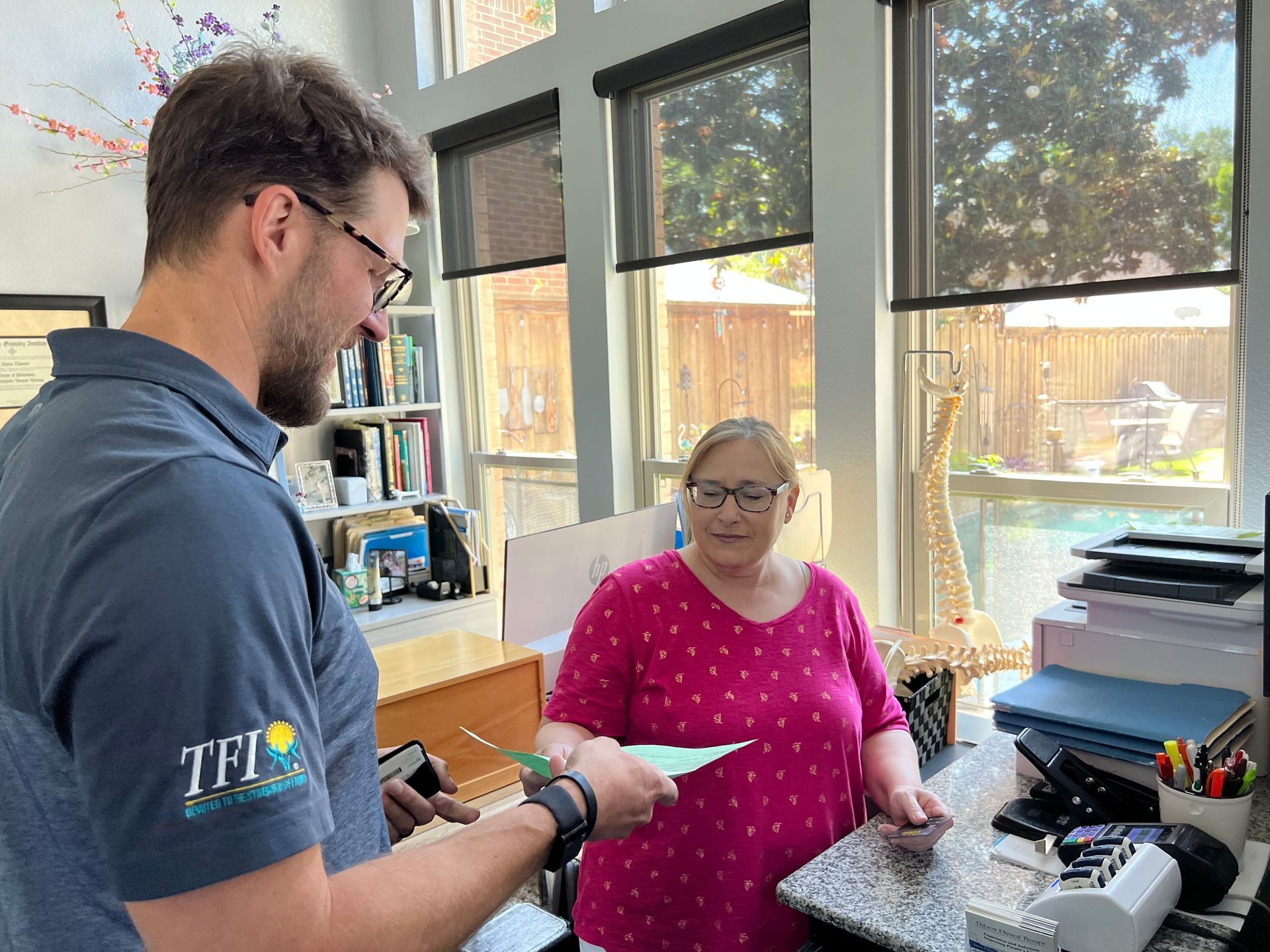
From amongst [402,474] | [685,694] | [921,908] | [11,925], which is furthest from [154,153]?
[402,474]

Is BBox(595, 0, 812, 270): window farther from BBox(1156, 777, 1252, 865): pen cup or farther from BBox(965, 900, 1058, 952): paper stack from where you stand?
BBox(965, 900, 1058, 952): paper stack

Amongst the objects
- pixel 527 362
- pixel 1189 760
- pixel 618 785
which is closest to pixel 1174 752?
pixel 1189 760

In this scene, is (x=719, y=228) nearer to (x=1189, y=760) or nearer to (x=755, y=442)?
(x=755, y=442)

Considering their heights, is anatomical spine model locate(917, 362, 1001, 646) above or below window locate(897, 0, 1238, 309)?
below

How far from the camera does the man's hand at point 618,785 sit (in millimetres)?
849

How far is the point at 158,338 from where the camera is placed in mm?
732

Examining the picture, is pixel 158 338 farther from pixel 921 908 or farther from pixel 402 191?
pixel 921 908

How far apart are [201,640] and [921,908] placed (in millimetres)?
1056

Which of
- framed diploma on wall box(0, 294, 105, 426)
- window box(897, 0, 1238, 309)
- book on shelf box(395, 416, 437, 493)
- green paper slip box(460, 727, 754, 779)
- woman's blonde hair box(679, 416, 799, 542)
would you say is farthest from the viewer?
book on shelf box(395, 416, 437, 493)

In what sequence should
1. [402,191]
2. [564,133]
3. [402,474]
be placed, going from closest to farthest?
[402,191], [564,133], [402,474]

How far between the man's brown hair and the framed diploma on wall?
294cm

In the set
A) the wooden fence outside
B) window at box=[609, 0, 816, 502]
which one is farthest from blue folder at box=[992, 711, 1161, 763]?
window at box=[609, 0, 816, 502]

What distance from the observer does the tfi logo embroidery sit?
1.82 ft

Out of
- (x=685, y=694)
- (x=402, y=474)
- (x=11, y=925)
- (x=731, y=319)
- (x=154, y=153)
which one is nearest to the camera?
(x=11, y=925)
